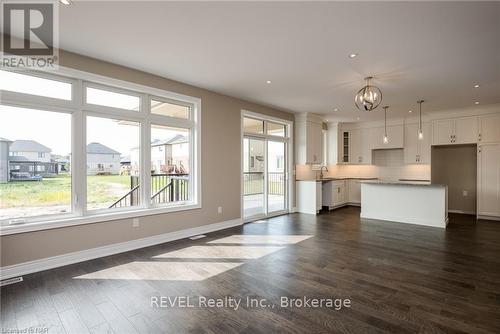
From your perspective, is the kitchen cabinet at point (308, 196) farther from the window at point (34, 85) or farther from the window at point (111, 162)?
the window at point (34, 85)

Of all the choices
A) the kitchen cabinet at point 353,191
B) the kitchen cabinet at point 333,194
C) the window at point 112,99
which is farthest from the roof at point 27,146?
the kitchen cabinet at point 353,191

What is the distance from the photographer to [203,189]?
16.2 feet

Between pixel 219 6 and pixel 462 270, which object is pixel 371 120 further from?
pixel 219 6

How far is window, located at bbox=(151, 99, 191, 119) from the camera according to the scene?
4.38m

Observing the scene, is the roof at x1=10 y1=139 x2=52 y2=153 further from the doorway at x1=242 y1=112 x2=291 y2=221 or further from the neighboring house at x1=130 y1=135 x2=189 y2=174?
the doorway at x1=242 y1=112 x2=291 y2=221

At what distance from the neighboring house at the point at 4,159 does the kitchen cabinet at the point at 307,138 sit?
5.98 metres

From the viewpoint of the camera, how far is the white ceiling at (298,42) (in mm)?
2432

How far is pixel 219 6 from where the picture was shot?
7.78 feet

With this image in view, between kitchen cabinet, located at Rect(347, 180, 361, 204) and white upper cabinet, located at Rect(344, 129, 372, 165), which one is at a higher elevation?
white upper cabinet, located at Rect(344, 129, 372, 165)

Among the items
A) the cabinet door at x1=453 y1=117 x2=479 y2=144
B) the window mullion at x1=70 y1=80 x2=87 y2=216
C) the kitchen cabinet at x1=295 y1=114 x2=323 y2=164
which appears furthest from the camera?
the kitchen cabinet at x1=295 y1=114 x2=323 y2=164

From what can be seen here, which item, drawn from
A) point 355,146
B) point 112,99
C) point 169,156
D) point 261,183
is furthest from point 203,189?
point 355,146

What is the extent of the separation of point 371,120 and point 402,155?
1473 mm

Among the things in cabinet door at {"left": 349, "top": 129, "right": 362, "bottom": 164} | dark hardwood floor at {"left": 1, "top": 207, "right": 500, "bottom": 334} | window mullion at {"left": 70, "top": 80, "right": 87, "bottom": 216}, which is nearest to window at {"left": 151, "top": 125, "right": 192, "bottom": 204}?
dark hardwood floor at {"left": 1, "top": 207, "right": 500, "bottom": 334}

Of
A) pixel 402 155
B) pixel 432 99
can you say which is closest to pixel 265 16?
pixel 432 99
